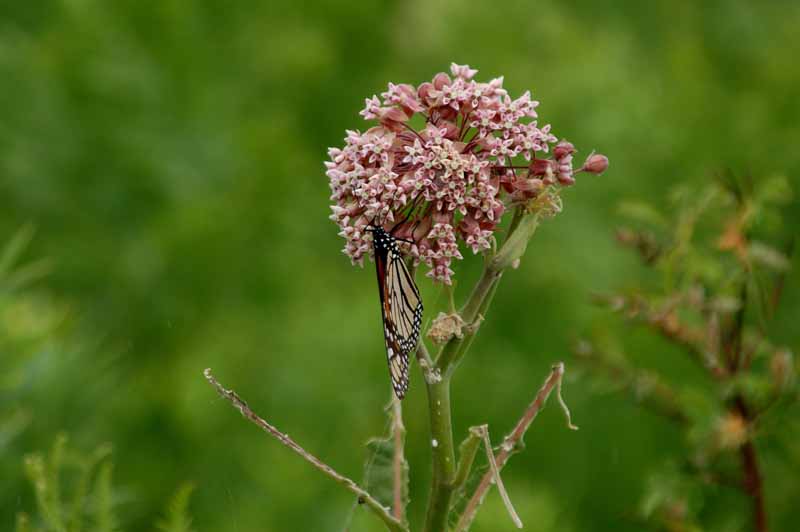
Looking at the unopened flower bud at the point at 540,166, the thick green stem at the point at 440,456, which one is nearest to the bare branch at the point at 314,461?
the thick green stem at the point at 440,456

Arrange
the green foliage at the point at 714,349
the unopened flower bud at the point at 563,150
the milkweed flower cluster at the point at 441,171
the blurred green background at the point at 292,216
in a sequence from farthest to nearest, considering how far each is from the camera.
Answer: the blurred green background at the point at 292,216, the green foliage at the point at 714,349, the unopened flower bud at the point at 563,150, the milkweed flower cluster at the point at 441,171

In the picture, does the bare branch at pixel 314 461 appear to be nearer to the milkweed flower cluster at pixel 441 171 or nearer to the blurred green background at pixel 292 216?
the milkweed flower cluster at pixel 441 171

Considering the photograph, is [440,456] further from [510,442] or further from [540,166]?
[540,166]

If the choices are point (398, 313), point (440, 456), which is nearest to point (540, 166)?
point (398, 313)

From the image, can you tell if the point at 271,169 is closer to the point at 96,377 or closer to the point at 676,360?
the point at 96,377

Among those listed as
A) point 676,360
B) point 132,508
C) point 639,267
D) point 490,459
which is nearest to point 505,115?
point 490,459

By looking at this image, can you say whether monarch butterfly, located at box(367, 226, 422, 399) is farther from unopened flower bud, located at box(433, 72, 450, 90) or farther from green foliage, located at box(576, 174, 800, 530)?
green foliage, located at box(576, 174, 800, 530)
